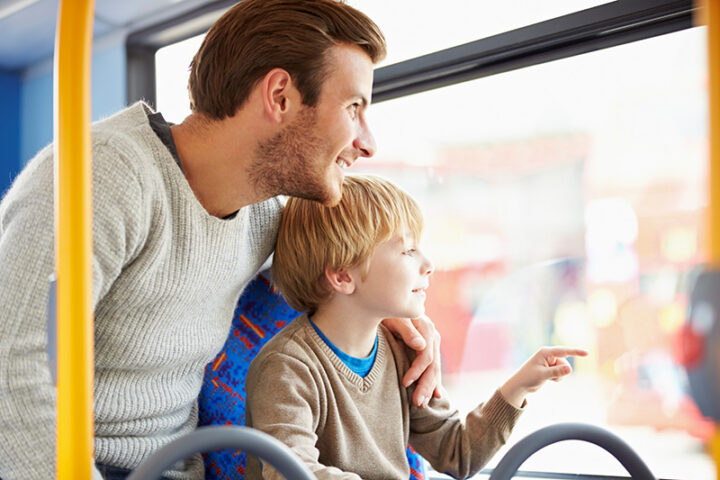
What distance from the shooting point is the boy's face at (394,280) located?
58.1 inches

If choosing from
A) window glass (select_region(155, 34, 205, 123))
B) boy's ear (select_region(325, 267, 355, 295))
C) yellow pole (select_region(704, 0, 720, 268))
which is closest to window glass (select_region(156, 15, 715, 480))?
boy's ear (select_region(325, 267, 355, 295))

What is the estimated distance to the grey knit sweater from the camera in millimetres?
1127

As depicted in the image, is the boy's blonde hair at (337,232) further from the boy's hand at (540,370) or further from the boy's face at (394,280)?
the boy's hand at (540,370)

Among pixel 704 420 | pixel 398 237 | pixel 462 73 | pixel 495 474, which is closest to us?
pixel 704 420

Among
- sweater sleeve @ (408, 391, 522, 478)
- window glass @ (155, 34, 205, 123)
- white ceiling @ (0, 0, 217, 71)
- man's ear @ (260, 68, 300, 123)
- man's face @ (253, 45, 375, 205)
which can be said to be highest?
white ceiling @ (0, 0, 217, 71)

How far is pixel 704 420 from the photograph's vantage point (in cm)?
71

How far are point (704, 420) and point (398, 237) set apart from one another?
86cm

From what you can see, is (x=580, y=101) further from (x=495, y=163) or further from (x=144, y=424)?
(x=144, y=424)

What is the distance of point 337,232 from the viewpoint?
1.50 metres

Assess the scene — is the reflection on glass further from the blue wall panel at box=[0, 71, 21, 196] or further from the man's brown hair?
the blue wall panel at box=[0, 71, 21, 196]

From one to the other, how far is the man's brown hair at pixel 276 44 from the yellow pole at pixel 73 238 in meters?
0.60

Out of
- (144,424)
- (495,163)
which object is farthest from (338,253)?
(495,163)

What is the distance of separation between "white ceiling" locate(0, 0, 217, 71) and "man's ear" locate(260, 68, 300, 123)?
960 mm

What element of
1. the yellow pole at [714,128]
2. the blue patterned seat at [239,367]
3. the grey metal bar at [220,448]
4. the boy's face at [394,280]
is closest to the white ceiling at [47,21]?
the blue patterned seat at [239,367]
